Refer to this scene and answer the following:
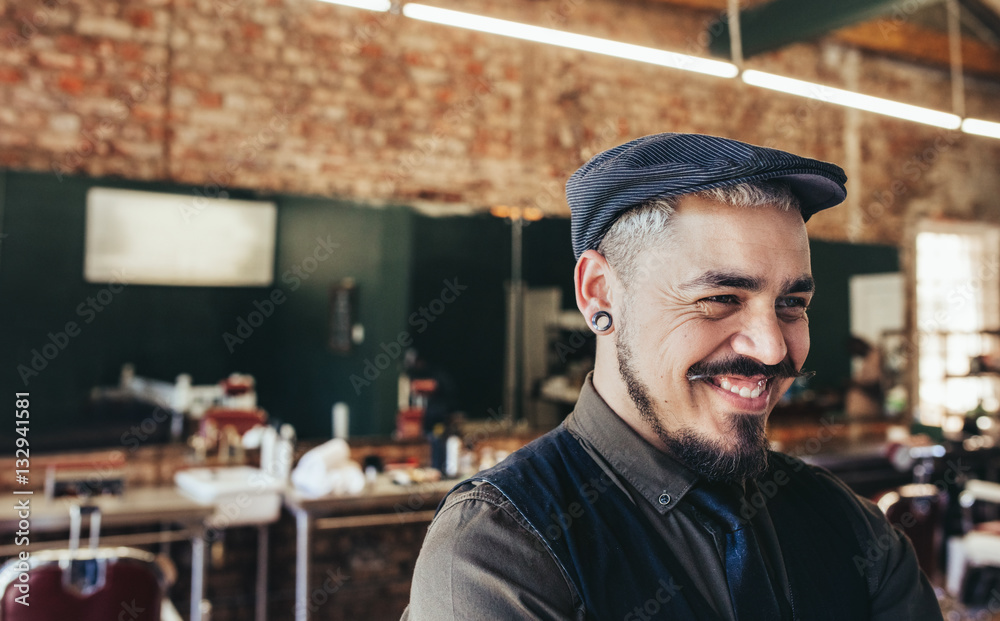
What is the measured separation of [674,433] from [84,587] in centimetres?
186

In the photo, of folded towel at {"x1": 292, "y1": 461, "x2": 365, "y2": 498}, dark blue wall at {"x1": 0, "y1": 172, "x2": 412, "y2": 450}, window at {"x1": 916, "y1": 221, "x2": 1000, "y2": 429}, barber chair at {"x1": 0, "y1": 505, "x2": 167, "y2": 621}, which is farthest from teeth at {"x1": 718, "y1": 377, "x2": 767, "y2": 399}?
window at {"x1": 916, "y1": 221, "x2": 1000, "y2": 429}

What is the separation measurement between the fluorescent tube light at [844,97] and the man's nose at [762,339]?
3031mm

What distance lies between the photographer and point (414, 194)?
444cm

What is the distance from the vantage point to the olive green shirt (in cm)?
80

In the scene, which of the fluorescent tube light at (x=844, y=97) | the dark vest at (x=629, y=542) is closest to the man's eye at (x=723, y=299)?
the dark vest at (x=629, y=542)

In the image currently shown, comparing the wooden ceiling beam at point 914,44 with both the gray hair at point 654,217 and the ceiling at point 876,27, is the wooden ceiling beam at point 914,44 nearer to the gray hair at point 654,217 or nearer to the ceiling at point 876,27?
the ceiling at point 876,27

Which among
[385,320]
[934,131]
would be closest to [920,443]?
[934,131]

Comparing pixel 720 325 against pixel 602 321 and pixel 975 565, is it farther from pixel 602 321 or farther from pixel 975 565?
pixel 975 565

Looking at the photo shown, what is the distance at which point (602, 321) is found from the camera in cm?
103

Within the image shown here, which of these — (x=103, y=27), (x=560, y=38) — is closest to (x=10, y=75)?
(x=103, y=27)

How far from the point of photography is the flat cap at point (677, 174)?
0.92 metres

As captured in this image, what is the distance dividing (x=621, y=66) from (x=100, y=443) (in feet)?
12.7

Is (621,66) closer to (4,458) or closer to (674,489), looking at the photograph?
(4,458)

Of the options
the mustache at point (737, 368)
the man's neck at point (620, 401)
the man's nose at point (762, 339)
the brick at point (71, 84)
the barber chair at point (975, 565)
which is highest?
the brick at point (71, 84)
